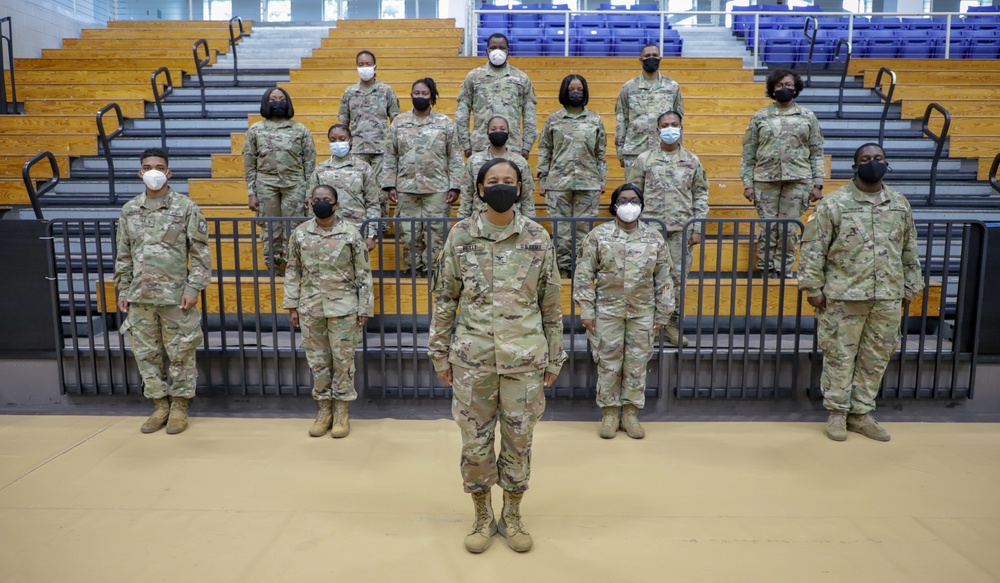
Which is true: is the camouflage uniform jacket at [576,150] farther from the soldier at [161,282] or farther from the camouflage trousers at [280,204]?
the soldier at [161,282]

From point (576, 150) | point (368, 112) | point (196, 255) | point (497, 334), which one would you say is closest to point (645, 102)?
point (576, 150)

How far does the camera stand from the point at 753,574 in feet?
9.34

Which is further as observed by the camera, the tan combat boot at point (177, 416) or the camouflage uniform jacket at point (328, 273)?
the tan combat boot at point (177, 416)

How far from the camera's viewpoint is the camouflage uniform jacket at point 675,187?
525 centimetres

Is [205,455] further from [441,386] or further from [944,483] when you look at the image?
[944,483]

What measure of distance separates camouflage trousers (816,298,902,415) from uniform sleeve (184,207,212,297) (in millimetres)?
3856

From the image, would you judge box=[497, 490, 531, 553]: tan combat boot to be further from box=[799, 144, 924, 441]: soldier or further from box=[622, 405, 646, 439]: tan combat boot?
box=[799, 144, 924, 441]: soldier

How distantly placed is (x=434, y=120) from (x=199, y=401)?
8.97 ft

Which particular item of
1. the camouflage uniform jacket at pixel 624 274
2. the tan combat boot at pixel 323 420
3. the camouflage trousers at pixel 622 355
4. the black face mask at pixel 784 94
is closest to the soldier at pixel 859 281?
the camouflage uniform jacket at pixel 624 274

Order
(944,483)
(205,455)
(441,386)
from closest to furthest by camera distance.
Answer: (944,483) → (205,455) → (441,386)

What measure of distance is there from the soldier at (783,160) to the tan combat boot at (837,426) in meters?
1.53

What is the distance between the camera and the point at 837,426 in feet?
14.7

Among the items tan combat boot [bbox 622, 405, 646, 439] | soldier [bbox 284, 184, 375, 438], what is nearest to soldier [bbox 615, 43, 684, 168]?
tan combat boot [bbox 622, 405, 646, 439]

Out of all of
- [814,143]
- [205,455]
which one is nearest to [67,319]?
[205,455]
